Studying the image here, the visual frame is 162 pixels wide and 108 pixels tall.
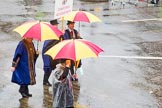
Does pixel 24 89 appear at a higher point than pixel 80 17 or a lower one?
lower

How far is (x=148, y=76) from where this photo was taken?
37.7 ft

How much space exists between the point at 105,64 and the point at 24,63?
4298 mm

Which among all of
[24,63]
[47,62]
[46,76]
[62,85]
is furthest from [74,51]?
[46,76]

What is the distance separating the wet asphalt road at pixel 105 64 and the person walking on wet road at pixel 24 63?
553 mm

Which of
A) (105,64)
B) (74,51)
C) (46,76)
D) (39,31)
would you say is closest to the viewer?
(74,51)

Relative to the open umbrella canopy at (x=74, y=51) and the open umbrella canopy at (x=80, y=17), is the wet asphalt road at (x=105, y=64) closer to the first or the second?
the open umbrella canopy at (x=80, y=17)

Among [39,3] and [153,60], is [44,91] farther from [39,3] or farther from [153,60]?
[39,3]

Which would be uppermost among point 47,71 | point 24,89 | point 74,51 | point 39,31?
point 39,31

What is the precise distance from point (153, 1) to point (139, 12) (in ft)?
10.7

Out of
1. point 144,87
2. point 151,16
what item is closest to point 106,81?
point 144,87

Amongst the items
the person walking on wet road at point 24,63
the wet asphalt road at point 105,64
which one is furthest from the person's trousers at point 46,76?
the person walking on wet road at point 24,63

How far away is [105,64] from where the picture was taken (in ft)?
41.2

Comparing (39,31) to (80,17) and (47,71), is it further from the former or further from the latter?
(80,17)

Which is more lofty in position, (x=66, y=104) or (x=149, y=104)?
(x=66, y=104)
